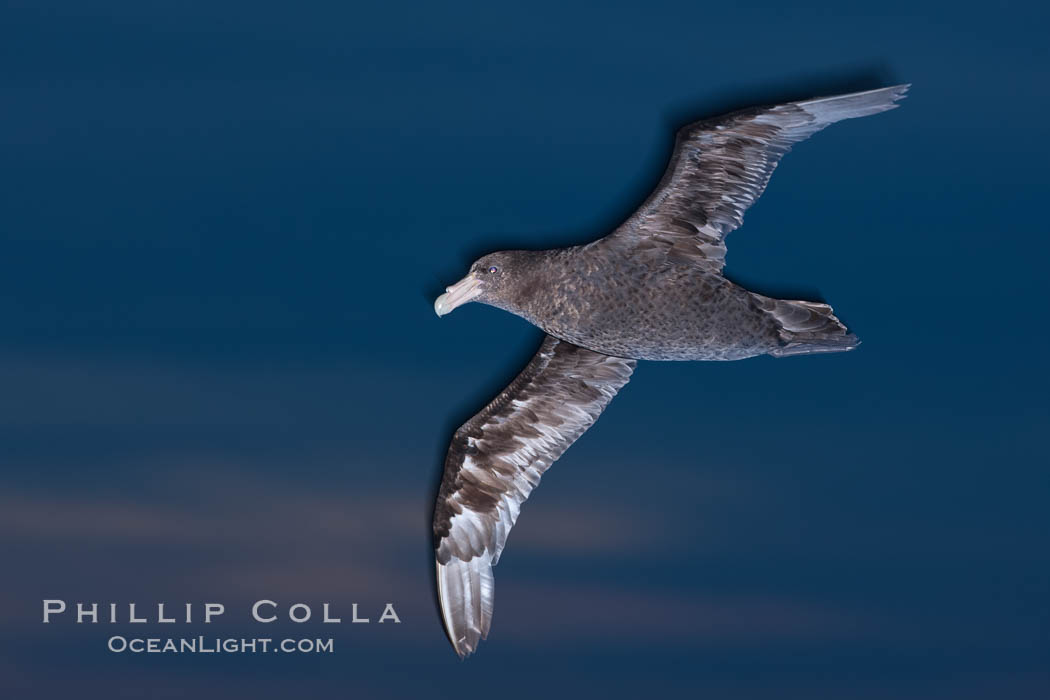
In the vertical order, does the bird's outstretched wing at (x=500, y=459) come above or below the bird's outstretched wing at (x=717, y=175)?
below

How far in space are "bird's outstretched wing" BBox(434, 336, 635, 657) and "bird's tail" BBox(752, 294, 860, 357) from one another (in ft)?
6.75

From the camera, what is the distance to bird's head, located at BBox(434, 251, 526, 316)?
1344 centimetres

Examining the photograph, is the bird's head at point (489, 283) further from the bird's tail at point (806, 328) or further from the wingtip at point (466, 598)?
the wingtip at point (466, 598)

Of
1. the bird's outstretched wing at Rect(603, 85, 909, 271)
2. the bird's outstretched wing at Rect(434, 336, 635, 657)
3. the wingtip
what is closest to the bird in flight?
the bird's outstretched wing at Rect(603, 85, 909, 271)

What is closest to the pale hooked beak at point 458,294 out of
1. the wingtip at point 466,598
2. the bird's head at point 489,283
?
the bird's head at point 489,283

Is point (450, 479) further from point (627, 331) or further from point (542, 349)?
point (627, 331)

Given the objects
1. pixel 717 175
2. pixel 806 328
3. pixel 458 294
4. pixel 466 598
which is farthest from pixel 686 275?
pixel 466 598

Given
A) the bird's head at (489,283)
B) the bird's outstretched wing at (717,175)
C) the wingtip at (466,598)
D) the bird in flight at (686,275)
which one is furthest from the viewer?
the wingtip at (466,598)

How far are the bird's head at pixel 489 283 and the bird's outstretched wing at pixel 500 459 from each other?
1427 mm

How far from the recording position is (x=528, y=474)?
15.4 meters

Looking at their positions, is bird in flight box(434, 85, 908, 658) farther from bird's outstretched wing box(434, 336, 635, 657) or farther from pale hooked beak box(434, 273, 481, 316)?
bird's outstretched wing box(434, 336, 635, 657)

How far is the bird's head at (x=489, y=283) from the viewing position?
13.4m

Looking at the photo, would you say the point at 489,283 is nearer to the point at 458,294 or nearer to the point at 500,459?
the point at 458,294

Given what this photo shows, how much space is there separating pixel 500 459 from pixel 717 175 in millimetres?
3807
